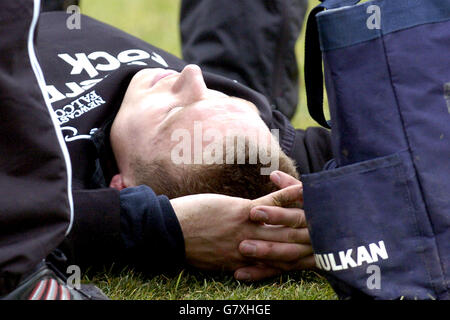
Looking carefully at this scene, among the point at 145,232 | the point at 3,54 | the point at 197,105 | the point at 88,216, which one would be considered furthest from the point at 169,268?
the point at 3,54

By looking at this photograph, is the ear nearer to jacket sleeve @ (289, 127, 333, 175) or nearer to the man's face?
the man's face

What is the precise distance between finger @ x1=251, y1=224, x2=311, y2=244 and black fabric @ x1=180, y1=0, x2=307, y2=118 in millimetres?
1312

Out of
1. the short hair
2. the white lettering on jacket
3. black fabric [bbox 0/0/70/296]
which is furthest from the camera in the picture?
the short hair

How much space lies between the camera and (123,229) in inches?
66.6

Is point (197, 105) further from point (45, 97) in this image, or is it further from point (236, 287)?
point (45, 97)

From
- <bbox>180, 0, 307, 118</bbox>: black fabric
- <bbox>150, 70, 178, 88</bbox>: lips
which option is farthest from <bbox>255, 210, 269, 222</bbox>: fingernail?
<bbox>180, 0, 307, 118</bbox>: black fabric

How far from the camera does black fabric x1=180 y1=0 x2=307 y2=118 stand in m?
2.86

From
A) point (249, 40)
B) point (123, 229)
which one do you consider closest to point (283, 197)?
point (123, 229)

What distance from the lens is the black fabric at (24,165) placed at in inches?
48.9

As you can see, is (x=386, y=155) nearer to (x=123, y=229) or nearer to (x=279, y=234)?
(x=279, y=234)

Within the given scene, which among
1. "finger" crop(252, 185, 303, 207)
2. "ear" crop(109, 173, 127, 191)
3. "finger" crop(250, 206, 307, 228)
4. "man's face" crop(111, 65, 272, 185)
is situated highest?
"man's face" crop(111, 65, 272, 185)

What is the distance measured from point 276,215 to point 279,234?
7 cm

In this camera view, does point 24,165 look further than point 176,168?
No
